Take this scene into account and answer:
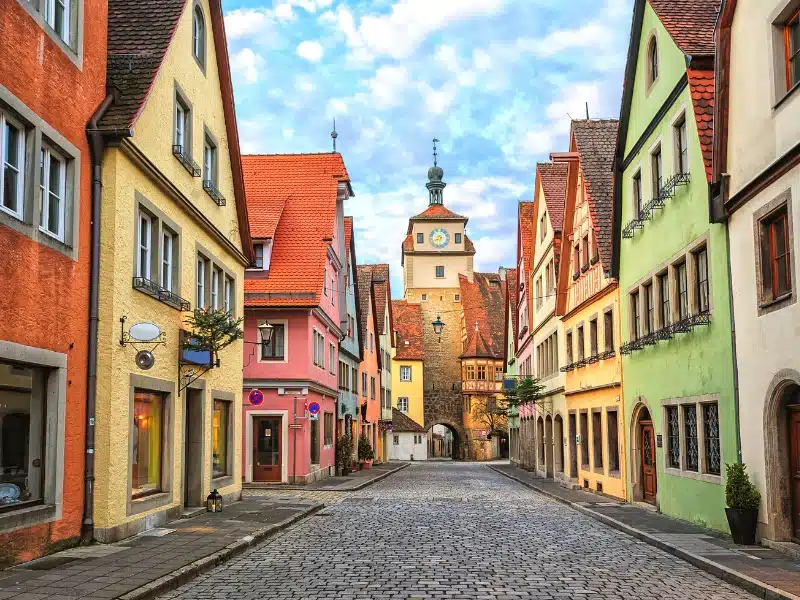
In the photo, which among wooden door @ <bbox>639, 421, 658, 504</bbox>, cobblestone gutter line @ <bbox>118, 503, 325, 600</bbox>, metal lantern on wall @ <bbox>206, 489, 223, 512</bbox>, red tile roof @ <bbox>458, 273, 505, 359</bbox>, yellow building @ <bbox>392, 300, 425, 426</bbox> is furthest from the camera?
red tile roof @ <bbox>458, 273, 505, 359</bbox>

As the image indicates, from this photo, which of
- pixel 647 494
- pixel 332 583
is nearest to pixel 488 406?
pixel 647 494

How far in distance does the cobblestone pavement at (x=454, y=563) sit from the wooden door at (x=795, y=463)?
1.75m

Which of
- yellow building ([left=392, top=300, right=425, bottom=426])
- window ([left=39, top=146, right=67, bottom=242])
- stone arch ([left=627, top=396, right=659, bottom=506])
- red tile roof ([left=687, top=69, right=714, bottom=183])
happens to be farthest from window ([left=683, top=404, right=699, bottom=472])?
yellow building ([left=392, top=300, right=425, bottom=426])

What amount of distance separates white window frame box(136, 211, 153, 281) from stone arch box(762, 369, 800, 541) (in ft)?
32.0

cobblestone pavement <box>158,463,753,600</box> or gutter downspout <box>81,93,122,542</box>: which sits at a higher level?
gutter downspout <box>81,93,122,542</box>

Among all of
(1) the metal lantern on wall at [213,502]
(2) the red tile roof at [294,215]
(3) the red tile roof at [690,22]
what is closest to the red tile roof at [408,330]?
(2) the red tile roof at [294,215]

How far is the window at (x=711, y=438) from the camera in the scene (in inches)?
633

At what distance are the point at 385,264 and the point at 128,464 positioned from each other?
49.9 metres

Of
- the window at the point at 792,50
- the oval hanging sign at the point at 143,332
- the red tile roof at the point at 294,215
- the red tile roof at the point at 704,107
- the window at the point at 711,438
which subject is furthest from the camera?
the red tile roof at the point at 294,215

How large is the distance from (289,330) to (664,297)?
585 inches

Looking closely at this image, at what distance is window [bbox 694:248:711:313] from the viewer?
16641 mm

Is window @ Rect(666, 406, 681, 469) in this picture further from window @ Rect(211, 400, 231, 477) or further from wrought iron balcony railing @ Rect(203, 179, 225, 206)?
wrought iron balcony railing @ Rect(203, 179, 225, 206)

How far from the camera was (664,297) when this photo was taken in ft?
64.6

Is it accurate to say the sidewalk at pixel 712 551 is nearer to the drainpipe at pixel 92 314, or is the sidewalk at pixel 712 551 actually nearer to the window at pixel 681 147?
the window at pixel 681 147
